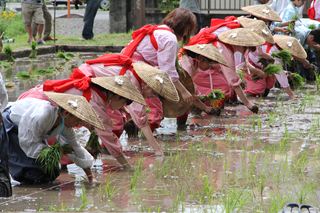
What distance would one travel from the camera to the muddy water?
6938 millimetres

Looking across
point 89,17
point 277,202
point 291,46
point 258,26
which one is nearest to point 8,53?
point 89,17

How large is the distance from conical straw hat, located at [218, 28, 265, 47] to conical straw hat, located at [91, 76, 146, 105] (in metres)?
3.34

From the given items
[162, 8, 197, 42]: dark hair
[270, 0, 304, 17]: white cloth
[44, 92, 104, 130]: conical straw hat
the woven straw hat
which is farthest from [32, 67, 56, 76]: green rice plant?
[44, 92, 104, 130]: conical straw hat

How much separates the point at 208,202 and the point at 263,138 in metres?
3.18

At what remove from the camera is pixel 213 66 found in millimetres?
11695

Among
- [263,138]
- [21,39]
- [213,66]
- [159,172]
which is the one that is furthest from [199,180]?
[21,39]

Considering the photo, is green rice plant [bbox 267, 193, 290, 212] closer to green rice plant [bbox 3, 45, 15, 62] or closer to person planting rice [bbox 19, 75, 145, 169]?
person planting rice [bbox 19, 75, 145, 169]

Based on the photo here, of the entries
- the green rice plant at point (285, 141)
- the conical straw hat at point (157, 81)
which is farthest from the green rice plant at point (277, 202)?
the green rice plant at point (285, 141)

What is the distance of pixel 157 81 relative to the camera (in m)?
8.69

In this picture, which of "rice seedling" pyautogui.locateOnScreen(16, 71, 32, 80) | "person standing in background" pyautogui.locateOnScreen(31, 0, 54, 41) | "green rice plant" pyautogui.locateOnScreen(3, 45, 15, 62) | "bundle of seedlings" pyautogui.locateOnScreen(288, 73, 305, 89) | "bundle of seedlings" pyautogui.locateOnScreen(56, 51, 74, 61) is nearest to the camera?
"bundle of seedlings" pyautogui.locateOnScreen(288, 73, 305, 89)

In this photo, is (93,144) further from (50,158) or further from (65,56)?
(65,56)

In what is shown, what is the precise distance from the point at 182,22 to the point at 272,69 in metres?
2.98

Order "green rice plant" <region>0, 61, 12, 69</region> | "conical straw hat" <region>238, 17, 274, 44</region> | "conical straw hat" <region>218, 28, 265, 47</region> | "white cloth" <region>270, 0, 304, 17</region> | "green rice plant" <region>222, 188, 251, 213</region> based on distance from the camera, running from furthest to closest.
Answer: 1. "green rice plant" <region>0, 61, 12, 69</region>
2. "white cloth" <region>270, 0, 304, 17</region>
3. "conical straw hat" <region>238, 17, 274, 44</region>
4. "conical straw hat" <region>218, 28, 265, 47</region>
5. "green rice plant" <region>222, 188, 251, 213</region>

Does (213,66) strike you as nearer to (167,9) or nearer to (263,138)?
(263,138)
